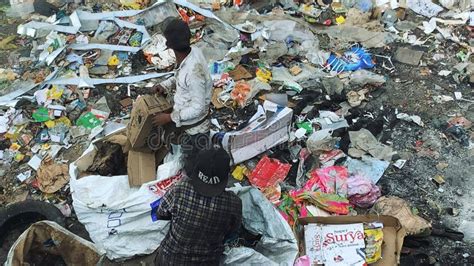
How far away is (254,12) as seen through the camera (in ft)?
22.2

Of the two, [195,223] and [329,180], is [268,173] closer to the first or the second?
[329,180]

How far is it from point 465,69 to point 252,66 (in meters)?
2.49

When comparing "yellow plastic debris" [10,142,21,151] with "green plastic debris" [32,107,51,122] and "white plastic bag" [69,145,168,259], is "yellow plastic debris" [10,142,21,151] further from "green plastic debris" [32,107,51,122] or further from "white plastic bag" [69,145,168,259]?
"white plastic bag" [69,145,168,259]

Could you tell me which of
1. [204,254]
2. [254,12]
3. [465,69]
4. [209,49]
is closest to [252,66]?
[209,49]

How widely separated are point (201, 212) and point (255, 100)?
253cm

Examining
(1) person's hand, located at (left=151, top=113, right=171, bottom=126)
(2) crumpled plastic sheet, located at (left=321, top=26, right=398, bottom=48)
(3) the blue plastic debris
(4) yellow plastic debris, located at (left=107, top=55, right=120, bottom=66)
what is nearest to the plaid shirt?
(1) person's hand, located at (left=151, top=113, right=171, bottom=126)

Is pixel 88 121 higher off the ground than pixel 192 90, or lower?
lower

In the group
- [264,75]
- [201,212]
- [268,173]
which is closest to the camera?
[201,212]

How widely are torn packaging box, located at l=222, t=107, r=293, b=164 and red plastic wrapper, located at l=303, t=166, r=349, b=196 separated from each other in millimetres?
517

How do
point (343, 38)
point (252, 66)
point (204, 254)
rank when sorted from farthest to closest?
point (343, 38) → point (252, 66) → point (204, 254)

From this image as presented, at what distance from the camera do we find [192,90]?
374cm

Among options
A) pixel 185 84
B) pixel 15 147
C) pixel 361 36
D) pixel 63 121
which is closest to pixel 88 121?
pixel 63 121

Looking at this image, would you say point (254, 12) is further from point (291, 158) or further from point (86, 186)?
point (86, 186)

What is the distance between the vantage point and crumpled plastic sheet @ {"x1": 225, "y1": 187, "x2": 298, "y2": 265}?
369 centimetres
